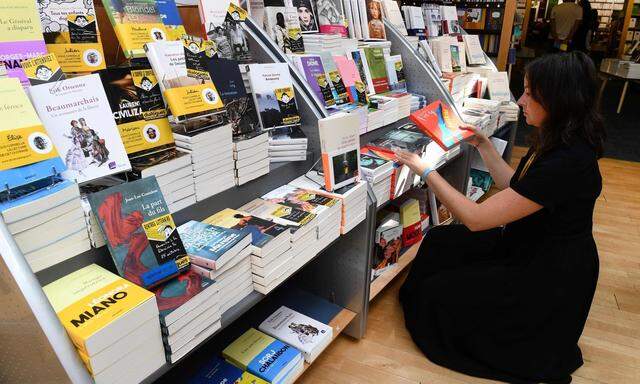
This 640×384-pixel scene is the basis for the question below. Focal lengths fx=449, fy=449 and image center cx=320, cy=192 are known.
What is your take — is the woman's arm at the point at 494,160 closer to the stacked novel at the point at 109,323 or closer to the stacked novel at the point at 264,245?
the stacked novel at the point at 264,245

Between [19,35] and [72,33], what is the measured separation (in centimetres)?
18

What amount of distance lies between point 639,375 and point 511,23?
10.9ft

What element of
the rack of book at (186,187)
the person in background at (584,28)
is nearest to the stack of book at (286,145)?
the rack of book at (186,187)

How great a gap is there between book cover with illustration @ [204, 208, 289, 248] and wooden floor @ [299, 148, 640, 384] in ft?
2.99

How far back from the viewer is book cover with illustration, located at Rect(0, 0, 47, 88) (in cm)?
118

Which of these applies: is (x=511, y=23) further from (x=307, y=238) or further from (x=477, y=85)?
(x=307, y=238)

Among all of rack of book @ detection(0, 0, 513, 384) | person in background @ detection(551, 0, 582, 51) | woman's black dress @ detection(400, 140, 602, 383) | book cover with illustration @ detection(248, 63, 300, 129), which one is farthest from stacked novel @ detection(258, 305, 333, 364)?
person in background @ detection(551, 0, 582, 51)

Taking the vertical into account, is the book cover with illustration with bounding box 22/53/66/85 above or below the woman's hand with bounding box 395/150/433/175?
above

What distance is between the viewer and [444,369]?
2.11 m

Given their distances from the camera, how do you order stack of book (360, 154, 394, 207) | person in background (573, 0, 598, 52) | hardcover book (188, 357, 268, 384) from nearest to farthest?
hardcover book (188, 357, 268, 384)
stack of book (360, 154, 394, 207)
person in background (573, 0, 598, 52)

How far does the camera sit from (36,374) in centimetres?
102

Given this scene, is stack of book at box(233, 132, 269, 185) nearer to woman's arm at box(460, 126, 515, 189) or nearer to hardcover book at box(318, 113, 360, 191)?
hardcover book at box(318, 113, 360, 191)

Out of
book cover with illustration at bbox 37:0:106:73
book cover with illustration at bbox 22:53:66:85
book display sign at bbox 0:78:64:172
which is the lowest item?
book display sign at bbox 0:78:64:172

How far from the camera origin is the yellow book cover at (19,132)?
1020 mm
